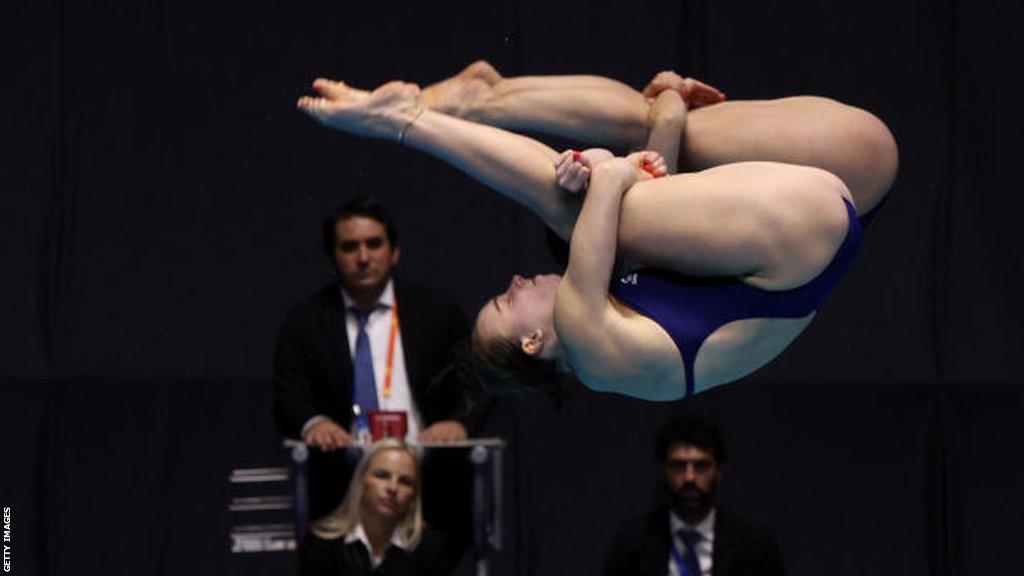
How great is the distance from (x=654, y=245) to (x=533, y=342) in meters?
0.33

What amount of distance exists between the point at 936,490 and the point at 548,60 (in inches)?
70.4

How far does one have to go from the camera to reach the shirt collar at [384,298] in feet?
18.8

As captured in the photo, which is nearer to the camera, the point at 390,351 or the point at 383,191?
the point at 390,351

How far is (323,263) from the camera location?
697 cm

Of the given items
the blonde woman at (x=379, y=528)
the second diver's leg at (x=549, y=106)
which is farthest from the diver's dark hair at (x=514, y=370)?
the blonde woman at (x=379, y=528)

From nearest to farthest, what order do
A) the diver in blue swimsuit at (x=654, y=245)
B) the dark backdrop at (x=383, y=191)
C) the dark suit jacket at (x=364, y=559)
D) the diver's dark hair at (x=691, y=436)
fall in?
the diver in blue swimsuit at (x=654, y=245) → the dark suit jacket at (x=364, y=559) → the diver's dark hair at (x=691, y=436) → the dark backdrop at (x=383, y=191)

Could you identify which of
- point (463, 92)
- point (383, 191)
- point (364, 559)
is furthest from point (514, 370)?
point (383, 191)

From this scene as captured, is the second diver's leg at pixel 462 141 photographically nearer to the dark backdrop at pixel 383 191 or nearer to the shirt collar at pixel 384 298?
the shirt collar at pixel 384 298

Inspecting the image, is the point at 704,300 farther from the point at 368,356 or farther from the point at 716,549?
the point at 368,356

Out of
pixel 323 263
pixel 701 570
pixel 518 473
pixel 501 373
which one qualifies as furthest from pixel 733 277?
pixel 323 263

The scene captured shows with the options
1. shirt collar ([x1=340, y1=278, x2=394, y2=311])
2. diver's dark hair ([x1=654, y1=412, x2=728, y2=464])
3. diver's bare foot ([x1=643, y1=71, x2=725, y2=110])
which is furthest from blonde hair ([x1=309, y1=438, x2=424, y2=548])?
diver's bare foot ([x1=643, y1=71, x2=725, y2=110])

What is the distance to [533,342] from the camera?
4082mm

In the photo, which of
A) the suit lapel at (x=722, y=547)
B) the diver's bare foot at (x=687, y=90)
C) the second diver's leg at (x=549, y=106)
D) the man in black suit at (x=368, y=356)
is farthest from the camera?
the man in black suit at (x=368, y=356)

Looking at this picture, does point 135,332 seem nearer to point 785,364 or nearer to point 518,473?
point 518,473
